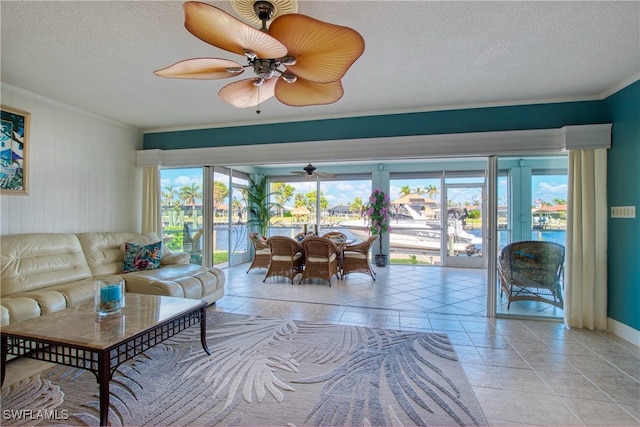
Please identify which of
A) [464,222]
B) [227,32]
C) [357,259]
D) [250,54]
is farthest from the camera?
[464,222]

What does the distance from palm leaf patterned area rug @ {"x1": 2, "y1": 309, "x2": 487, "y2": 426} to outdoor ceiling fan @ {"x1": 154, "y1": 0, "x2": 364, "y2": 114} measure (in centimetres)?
206

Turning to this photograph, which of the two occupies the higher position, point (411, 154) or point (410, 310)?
point (411, 154)

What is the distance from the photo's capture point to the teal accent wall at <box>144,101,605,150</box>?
3.49 m

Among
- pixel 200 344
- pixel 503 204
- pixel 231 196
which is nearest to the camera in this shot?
pixel 200 344

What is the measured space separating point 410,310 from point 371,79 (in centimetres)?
284

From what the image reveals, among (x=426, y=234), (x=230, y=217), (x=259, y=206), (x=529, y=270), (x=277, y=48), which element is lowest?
(x=529, y=270)

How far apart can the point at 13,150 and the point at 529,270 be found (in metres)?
6.21

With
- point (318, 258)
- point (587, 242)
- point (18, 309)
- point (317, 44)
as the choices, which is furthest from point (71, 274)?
point (587, 242)

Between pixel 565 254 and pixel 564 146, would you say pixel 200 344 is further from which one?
pixel 564 146

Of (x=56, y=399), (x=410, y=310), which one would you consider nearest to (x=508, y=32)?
(x=410, y=310)

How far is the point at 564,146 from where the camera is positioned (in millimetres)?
3375

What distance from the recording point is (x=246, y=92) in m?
2.10

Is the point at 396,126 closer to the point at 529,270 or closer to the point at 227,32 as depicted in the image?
the point at 529,270

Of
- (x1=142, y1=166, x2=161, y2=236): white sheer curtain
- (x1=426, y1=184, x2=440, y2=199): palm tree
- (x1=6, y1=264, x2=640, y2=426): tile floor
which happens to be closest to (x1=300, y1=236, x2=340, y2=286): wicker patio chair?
(x1=6, y1=264, x2=640, y2=426): tile floor
